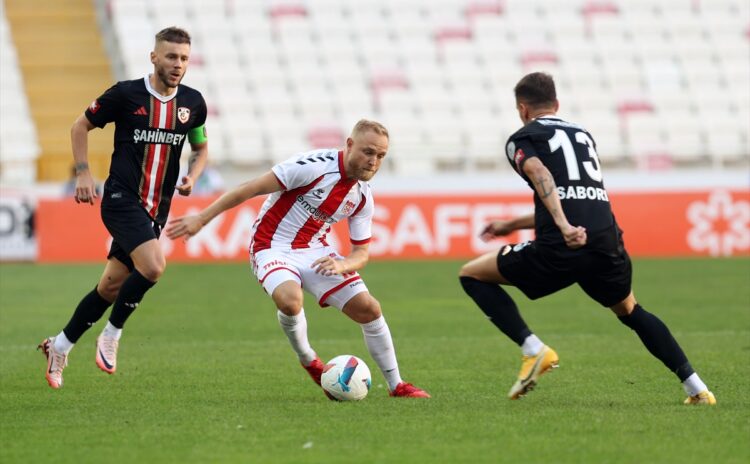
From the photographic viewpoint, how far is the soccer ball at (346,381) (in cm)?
751

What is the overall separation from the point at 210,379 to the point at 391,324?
4348 millimetres

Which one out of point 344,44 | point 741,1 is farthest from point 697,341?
point 741,1

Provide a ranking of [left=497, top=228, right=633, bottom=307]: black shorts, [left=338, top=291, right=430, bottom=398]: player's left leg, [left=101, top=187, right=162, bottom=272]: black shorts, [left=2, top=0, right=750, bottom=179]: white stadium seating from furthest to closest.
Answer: [left=2, top=0, right=750, bottom=179]: white stadium seating
[left=101, top=187, right=162, bottom=272]: black shorts
[left=338, top=291, right=430, bottom=398]: player's left leg
[left=497, top=228, right=633, bottom=307]: black shorts

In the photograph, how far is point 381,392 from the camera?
802 centimetres

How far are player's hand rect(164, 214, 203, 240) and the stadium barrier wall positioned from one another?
14.7 m

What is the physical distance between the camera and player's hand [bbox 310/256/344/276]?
7223mm

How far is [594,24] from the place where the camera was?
29094mm

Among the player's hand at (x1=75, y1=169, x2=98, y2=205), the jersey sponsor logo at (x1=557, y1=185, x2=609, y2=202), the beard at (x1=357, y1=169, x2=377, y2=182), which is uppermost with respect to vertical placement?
the player's hand at (x1=75, y1=169, x2=98, y2=205)

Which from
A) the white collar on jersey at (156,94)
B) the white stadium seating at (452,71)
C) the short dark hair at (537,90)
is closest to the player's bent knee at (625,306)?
the short dark hair at (537,90)

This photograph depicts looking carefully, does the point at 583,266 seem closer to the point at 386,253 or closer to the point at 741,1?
the point at 386,253

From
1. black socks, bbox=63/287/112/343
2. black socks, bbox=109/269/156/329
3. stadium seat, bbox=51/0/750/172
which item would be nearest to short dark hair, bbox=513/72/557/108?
black socks, bbox=109/269/156/329

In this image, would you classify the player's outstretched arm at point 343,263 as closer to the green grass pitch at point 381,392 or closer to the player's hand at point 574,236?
the green grass pitch at point 381,392

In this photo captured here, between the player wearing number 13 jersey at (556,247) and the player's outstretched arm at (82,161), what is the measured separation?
8.82 ft

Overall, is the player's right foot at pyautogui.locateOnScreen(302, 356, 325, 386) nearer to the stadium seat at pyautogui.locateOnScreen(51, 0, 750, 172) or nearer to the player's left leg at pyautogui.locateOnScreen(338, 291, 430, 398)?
the player's left leg at pyautogui.locateOnScreen(338, 291, 430, 398)
